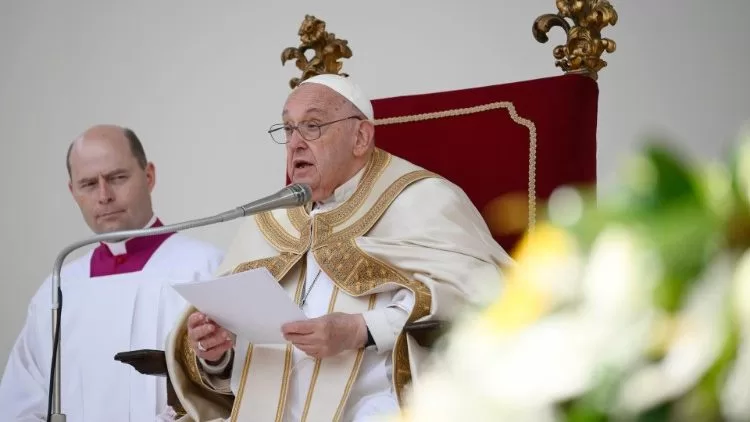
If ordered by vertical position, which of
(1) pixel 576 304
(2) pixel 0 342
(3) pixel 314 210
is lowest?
(2) pixel 0 342

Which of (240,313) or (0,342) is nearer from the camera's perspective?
(240,313)

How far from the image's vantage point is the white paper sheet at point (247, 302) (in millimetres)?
2943

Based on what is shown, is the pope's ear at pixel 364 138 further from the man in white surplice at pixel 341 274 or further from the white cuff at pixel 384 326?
the white cuff at pixel 384 326

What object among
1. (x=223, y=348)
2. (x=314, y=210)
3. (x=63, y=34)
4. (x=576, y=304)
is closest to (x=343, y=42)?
(x=314, y=210)

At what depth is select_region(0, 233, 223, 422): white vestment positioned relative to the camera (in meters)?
4.38

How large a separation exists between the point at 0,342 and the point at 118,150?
179cm

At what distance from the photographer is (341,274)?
344cm

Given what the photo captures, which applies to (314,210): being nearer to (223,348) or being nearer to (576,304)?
(223,348)

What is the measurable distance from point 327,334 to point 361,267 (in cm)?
45

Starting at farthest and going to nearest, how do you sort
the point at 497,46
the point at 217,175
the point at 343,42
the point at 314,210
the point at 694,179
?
the point at 217,175, the point at 497,46, the point at 343,42, the point at 314,210, the point at 694,179

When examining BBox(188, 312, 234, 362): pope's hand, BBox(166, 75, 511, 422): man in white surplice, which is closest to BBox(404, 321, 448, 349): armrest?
BBox(166, 75, 511, 422): man in white surplice

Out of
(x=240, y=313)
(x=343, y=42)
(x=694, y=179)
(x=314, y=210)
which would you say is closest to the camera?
(x=694, y=179)

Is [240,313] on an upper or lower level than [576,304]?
lower

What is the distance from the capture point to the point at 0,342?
19.3ft
